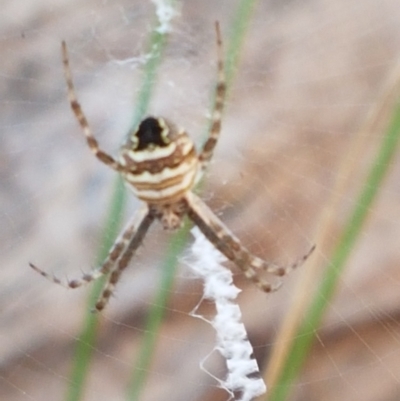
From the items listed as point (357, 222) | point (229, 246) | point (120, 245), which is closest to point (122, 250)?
point (120, 245)

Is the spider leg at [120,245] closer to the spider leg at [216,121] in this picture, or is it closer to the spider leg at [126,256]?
the spider leg at [126,256]

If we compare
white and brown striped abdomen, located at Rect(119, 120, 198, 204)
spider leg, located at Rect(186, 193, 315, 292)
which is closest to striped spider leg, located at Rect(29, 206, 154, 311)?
spider leg, located at Rect(186, 193, 315, 292)

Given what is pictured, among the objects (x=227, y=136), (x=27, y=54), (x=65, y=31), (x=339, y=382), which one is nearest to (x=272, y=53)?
(x=227, y=136)

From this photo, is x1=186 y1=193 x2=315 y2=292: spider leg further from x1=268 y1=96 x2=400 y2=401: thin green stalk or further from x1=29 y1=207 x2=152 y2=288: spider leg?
x1=268 y1=96 x2=400 y2=401: thin green stalk

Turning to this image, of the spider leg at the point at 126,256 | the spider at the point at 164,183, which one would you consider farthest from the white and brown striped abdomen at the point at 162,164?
the spider leg at the point at 126,256

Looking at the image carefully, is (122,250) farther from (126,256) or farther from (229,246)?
(229,246)

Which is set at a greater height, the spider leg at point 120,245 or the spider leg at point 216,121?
the spider leg at point 216,121
